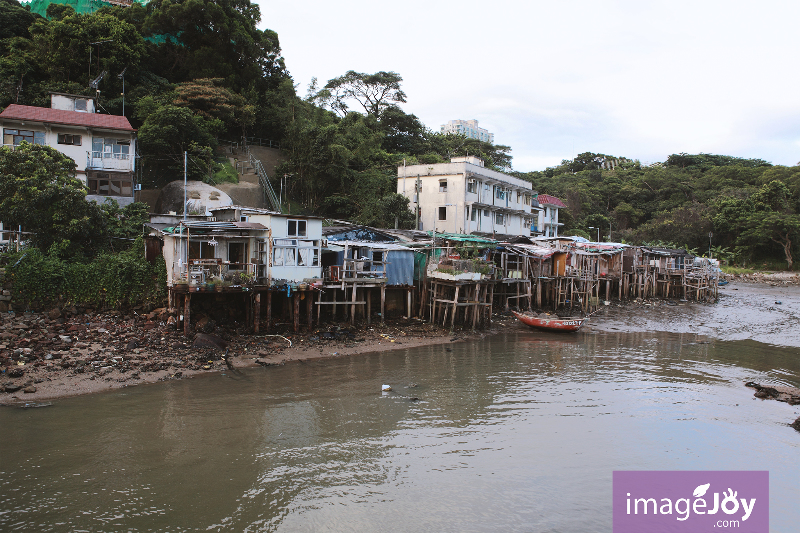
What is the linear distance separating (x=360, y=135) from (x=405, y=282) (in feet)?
84.6

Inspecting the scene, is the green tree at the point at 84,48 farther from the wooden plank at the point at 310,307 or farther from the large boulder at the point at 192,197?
the wooden plank at the point at 310,307

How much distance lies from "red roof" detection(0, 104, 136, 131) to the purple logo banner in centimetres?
3382

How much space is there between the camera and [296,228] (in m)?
24.0

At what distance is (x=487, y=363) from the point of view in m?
21.6

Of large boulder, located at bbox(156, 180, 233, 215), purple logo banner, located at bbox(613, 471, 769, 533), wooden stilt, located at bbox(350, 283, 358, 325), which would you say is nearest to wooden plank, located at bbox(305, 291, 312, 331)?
wooden stilt, located at bbox(350, 283, 358, 325)

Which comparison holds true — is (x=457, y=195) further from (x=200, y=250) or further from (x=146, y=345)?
(x=146, y=345)

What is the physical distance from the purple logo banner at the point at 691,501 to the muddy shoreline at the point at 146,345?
43.8 ft

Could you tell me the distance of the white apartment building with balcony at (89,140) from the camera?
1194 inches

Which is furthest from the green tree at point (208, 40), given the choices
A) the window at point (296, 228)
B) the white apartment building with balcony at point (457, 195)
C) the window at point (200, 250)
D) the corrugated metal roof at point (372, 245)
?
the window at point (296, 228)

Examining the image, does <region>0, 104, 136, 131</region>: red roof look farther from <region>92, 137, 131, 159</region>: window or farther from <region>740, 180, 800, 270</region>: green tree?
<region>740, 180, 800, 270</region>: green tree

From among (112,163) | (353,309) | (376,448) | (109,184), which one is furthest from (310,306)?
(112,163)

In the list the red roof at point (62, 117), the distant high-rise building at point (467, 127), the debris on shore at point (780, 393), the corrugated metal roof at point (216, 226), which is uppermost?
the distant high-rise building at point (467, 127)

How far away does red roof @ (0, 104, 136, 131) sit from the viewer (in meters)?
29.9

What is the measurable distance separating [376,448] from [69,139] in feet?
98.7
